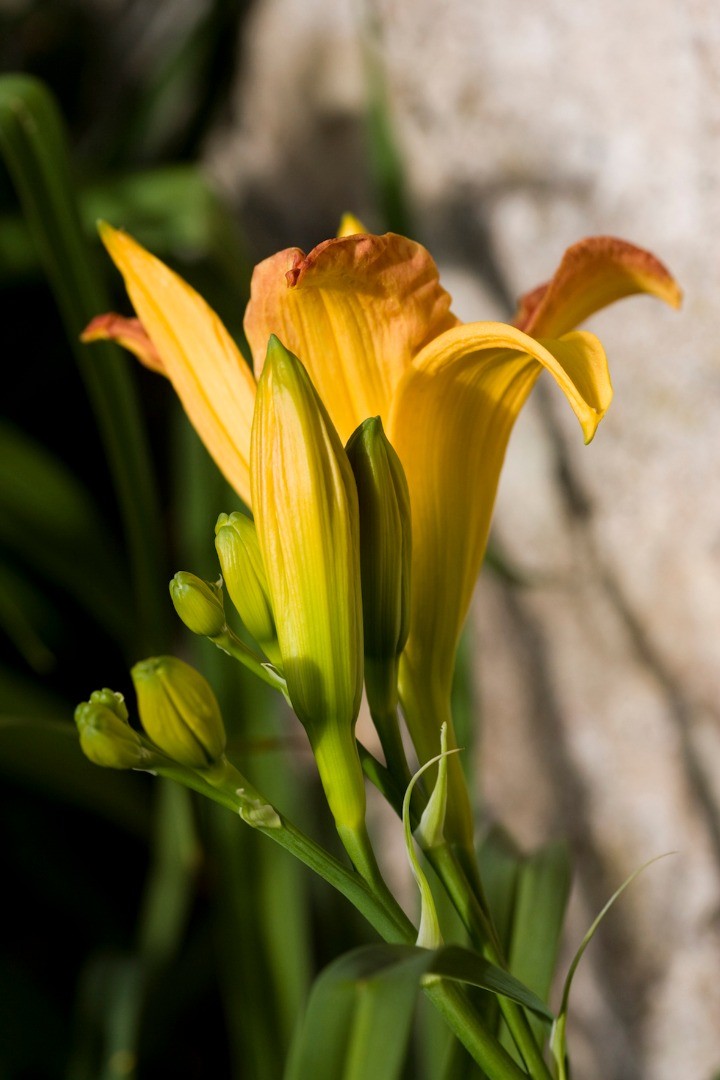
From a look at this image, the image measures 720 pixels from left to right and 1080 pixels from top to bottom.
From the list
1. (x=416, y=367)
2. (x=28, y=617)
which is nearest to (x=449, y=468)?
(x=416, y=367)

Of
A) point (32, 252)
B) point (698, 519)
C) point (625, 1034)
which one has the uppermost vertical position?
point (32, 252)

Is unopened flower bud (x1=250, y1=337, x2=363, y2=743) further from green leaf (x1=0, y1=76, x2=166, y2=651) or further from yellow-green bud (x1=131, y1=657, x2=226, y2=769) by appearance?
green leaf (x1=0, y1=76, x2=166, y2=651)

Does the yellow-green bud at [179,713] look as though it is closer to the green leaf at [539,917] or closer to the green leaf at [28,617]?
the green leaf at [539,917]

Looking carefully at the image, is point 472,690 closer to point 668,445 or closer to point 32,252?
point 668,445

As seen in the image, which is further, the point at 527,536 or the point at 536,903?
the point at 527,536

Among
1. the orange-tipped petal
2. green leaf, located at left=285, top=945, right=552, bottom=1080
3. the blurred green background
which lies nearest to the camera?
green leaf, located at left=285, top=945, right=552, bottom=1080

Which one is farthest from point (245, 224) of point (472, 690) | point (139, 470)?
point (472, 690)

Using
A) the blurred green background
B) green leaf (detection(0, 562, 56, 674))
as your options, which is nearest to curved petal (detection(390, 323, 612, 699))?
the blurred green background
